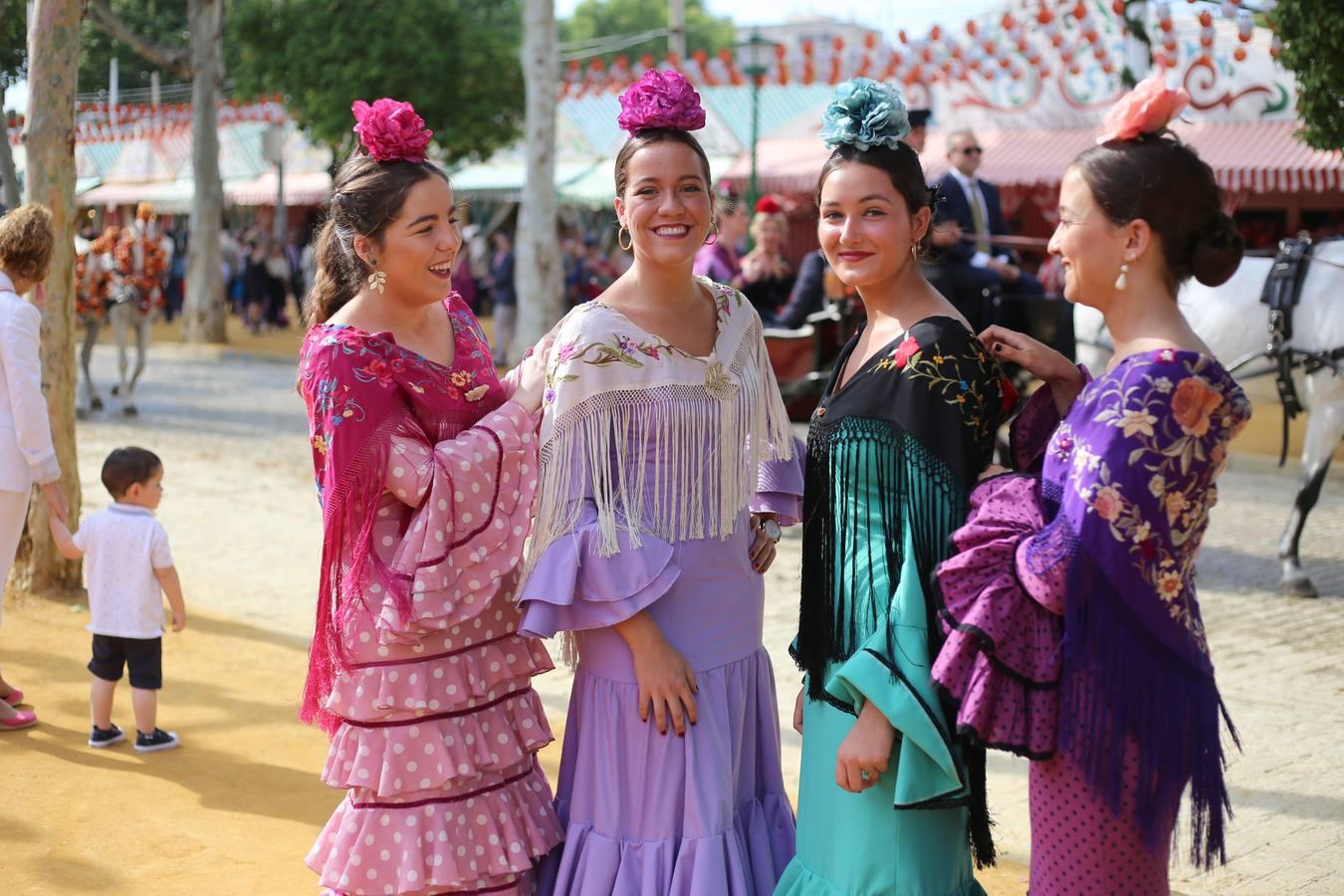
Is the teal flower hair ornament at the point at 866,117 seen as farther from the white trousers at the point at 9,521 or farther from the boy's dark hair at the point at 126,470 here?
the white trousers at the point at 9,521

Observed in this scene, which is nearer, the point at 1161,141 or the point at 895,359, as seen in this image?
the point at 1161,141

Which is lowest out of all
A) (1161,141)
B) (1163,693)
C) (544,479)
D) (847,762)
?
(847,762)

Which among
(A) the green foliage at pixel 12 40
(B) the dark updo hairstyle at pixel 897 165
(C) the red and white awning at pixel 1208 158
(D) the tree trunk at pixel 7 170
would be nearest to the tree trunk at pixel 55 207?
(A) the green foliage at pixel 12 40

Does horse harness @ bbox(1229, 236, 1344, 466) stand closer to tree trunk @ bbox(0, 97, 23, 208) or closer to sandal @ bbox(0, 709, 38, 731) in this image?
sandal @ bbox(0, 709, 38, 731)

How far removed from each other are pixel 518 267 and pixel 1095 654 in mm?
14429

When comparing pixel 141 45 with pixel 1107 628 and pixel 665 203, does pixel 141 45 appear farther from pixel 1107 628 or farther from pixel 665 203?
pixel 1107 628

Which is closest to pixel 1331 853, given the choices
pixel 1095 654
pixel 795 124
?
pixel 1095 654

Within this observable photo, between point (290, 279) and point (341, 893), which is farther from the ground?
point (290, 279)

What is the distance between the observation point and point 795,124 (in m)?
20.8

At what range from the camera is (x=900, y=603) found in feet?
8.44

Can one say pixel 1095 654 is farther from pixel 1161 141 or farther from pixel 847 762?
pixel 1161 141

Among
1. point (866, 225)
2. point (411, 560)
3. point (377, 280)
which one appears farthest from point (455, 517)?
point (866, 225)

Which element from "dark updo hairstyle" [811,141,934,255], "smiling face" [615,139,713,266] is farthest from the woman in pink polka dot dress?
"dark updo hairstyle" [811,141,934,255]

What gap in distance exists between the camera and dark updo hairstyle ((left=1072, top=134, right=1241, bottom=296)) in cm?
233
